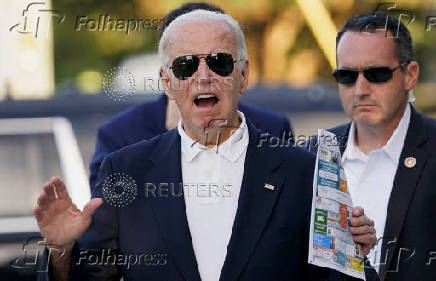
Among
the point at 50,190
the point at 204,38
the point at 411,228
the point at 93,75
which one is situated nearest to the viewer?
the point at 50,190

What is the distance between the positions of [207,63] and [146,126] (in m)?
1.49

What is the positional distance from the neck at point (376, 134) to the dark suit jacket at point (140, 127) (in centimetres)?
46

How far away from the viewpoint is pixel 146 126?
5254 mm

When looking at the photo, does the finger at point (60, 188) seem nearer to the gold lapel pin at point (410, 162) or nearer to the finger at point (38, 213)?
the finger at point (38, 213)

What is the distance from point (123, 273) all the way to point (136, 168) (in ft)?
1.25

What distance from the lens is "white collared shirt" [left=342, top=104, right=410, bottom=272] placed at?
455cm

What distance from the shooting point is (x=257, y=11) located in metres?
Answer: 13.1

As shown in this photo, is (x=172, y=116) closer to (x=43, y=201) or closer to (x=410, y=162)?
(x=410, y=162)

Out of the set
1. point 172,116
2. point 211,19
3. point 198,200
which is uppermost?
point 211,19

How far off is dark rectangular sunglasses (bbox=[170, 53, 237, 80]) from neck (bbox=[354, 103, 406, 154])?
1200 mm

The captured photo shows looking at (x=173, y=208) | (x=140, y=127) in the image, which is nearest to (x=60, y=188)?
(x=173, y=208)

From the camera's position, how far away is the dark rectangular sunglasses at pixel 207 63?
12.5ft

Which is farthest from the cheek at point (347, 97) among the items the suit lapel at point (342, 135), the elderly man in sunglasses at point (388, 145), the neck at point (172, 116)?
the neck at point (172, 116)

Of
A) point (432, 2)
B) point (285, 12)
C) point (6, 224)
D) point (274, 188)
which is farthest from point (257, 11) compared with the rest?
point (274, 188)
